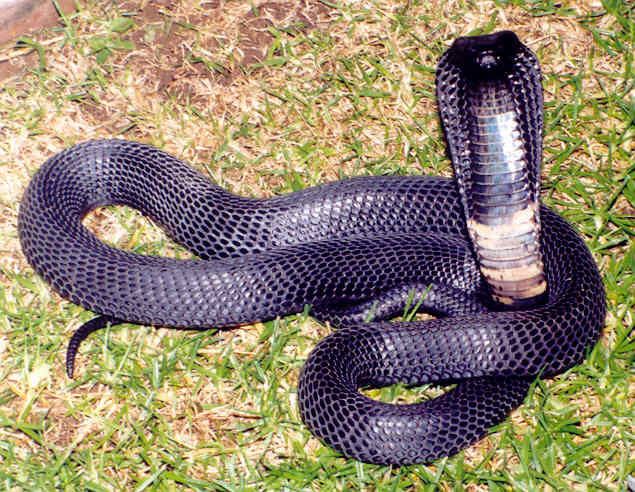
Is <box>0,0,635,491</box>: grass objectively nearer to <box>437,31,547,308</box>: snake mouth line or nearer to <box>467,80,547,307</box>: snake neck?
<box>467,80,547,307</box>: snake neck

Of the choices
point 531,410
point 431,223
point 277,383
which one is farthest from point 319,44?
point 531,410

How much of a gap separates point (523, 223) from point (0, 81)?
3832mm

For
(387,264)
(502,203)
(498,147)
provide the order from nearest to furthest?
(498,147), (502,203), (387,264)

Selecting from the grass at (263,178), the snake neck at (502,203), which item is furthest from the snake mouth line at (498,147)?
the grass at (263,178)

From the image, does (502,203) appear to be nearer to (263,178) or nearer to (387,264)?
(387,264)

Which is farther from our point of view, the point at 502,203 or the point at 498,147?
the point at 502,203

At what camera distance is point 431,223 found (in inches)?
191

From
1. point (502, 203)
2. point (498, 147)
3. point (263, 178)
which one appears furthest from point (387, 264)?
point (263, 178)

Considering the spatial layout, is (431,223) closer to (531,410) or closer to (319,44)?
(531,410)

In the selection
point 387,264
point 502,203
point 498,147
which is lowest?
point 387,264

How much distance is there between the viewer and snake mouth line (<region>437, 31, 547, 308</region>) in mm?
3645

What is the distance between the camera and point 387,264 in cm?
456

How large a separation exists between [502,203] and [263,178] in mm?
1895

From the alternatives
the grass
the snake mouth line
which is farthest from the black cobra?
the grass
